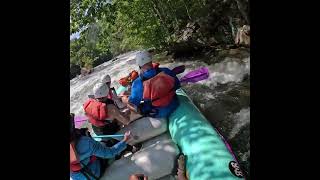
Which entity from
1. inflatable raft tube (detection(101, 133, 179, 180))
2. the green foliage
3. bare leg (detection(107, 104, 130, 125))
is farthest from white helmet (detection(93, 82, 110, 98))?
the green foliage

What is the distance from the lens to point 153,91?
4.02 meters

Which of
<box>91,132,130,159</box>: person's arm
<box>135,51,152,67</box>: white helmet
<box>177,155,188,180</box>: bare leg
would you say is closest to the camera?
<box>91,132,130,159</box>: person's arm

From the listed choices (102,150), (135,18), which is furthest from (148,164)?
(135,18)

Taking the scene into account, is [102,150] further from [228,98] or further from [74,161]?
[228,98]

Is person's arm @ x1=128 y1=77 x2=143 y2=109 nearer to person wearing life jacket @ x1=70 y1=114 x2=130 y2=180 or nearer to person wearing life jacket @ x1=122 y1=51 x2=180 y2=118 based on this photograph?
person wearing life jacket @ x1=122 y1=51 x2=180 y2=118

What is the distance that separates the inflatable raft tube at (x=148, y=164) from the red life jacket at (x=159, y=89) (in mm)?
671

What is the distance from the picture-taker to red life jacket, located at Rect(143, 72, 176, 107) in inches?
157

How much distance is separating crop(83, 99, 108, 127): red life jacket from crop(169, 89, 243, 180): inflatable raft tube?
74 centimetres

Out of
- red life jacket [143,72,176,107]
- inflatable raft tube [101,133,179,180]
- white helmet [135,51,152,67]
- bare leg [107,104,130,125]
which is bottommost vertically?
inflatable raft tube [101,133,179,180]

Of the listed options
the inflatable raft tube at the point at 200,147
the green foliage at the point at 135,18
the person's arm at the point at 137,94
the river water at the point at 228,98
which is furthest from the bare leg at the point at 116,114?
the green foliage at the point at 135,18
